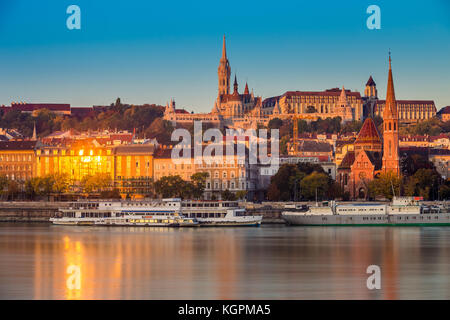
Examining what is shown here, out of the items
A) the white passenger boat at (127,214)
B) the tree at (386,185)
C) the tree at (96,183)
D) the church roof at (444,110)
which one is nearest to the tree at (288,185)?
the tree at (386,185)

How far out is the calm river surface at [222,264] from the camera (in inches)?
1307

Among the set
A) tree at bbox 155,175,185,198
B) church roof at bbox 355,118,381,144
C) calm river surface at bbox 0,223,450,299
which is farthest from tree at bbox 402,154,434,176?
calm river surface at bbox 0,223,450,299

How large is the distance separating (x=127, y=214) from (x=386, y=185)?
83.2 feet

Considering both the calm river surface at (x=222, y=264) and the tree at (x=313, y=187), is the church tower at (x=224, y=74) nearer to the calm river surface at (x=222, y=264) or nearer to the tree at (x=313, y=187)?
the tree at (x=313, y=187)

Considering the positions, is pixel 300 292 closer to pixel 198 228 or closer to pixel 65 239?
pixel 65 239

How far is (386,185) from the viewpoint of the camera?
276 feet

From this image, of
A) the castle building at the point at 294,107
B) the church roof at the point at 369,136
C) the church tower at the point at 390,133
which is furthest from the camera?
the castle building at the point at 294,107

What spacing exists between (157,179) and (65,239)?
127 feet

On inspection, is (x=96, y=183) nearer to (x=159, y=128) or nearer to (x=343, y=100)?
(x=159, y=128)

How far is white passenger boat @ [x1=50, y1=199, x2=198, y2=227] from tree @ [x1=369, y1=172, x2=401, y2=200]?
22146 millimetres

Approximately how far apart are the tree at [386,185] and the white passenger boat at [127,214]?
2215cm

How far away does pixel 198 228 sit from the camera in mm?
64875

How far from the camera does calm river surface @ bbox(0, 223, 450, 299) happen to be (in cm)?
3319
